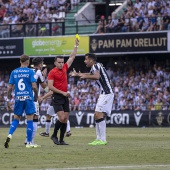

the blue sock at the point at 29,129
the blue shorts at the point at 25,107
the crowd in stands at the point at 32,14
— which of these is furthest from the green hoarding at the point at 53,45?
the blue shorts at the point at 25,107

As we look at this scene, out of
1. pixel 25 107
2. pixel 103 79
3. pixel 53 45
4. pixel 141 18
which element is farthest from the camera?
pixel 53 45

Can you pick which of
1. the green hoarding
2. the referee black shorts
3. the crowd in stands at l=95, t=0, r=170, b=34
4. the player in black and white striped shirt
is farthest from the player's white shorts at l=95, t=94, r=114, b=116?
the green hoarding

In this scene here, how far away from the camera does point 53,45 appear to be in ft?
146

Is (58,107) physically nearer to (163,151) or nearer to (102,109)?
(102,109)

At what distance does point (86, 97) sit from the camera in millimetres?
41312

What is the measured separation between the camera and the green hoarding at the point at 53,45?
4341 cm

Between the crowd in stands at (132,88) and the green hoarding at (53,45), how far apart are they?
189 centimetres

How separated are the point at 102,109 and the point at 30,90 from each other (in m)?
2.48

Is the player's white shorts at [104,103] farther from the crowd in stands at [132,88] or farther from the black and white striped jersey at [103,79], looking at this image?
the crowd in stands at [132,88]

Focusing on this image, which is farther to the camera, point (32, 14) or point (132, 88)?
point (32, 14)

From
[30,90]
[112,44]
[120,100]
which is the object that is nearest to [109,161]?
[30,90]

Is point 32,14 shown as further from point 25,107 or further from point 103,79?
point 25,107

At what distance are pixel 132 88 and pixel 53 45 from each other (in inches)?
265

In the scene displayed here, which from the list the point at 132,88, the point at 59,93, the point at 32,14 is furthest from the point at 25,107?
the point at 32,14
